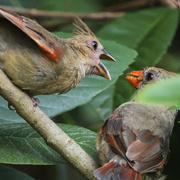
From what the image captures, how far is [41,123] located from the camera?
5.77 feet

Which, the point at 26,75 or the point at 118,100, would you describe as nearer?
the point at 26,75

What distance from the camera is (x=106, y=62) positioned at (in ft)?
9.69

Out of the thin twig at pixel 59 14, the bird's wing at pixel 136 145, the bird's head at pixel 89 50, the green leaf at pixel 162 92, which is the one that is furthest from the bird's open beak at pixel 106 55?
the green leaf at pixel 162 92

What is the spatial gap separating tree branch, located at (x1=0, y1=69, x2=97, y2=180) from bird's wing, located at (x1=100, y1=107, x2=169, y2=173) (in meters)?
0.27

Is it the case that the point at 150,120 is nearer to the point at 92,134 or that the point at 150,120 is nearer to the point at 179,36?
the point at 92,134

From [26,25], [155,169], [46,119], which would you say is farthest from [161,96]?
[155,169]

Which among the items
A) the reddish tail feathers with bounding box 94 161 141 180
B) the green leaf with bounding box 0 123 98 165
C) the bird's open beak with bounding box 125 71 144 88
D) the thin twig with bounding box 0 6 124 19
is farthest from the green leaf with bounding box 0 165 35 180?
the thin twig with bounding box 0 6 124 19

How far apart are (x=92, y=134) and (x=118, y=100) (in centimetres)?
102

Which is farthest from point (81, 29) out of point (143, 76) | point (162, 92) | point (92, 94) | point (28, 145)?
point (162, 92)

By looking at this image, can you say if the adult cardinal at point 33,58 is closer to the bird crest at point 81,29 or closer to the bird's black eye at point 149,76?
the bird crest at point 81,29

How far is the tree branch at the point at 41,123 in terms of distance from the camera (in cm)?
173

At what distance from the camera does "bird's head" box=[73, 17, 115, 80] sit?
2455 millimetres

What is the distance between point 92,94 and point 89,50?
13.2 inches

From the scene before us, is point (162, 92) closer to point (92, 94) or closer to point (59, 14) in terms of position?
point (92, 94)
